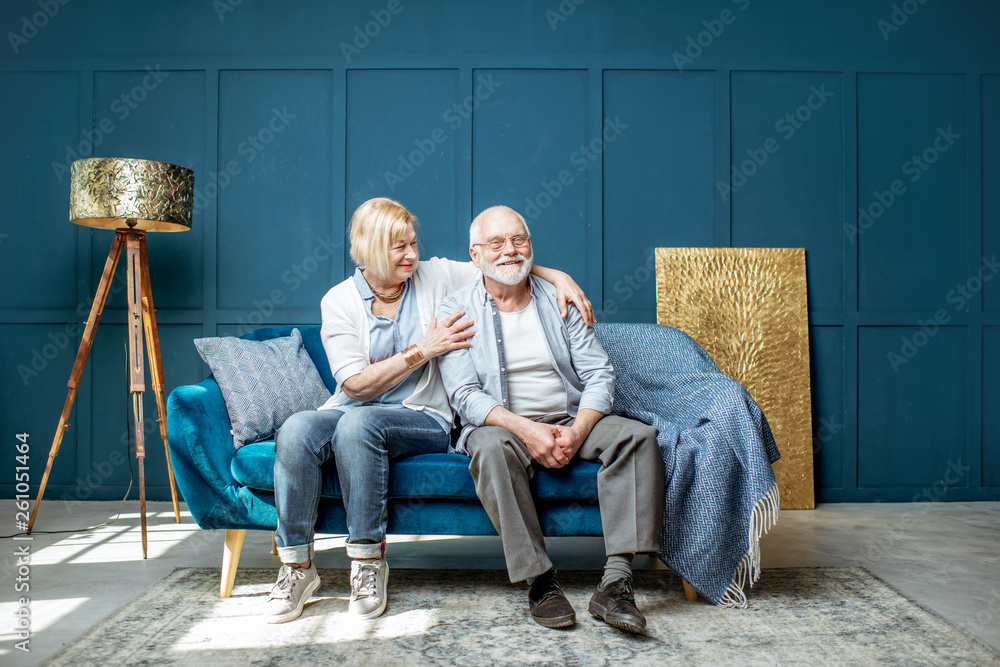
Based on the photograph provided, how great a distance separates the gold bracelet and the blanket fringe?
1.10 meters

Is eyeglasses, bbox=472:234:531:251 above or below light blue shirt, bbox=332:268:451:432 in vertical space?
above

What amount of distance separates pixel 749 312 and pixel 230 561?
2656mm

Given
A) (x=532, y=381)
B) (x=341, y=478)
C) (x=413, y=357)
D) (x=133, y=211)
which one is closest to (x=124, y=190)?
(x=133, y=211)

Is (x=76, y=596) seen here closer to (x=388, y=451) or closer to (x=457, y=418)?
(x=388, y=451)

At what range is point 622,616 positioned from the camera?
1.86 metres

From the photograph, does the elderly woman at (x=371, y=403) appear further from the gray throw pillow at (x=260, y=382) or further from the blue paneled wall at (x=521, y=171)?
the blue paneled wall at (x=521, y=171)

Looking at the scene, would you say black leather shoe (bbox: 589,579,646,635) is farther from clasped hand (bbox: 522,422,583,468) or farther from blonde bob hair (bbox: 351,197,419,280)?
blonde bob hair (bbox: 351,197,419,280)

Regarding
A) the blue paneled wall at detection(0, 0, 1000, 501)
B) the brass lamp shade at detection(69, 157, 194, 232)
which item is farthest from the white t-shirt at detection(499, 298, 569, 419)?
the brass lamp shade at detection(69, 157, 194, 232)

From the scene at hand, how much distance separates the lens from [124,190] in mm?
2803

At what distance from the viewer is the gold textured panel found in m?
3.57

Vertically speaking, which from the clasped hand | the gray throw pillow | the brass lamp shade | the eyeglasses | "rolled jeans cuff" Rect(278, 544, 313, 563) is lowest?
"rolled jeans cuff" Rect(278, 544, 313, 563)

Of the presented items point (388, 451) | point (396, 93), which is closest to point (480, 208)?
point (396, 93)

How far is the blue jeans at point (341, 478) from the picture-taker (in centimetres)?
206

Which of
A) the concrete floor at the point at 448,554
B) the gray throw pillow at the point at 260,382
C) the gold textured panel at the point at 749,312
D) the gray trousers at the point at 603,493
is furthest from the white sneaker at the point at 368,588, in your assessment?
the gold textured panel at the point at 749,312
